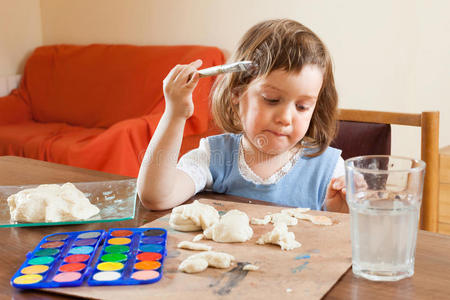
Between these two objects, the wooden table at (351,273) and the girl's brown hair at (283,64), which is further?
the girl's brown hair at (283,64)

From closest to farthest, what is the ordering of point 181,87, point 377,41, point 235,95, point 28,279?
point 28,279, point 181,87, point 235,95, point 377,41

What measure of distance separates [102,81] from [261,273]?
3156 mm

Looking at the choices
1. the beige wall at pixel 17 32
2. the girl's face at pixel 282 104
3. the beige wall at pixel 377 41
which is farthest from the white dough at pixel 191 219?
the beige wall at pixel 17 32

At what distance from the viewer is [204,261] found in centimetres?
69

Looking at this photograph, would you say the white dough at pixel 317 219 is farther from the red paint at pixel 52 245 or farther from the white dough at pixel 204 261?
the red paint at pixel 52 245

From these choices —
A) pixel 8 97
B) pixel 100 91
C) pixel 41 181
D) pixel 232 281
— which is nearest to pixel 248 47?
pixel 41 181

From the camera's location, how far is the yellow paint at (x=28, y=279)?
0.64m

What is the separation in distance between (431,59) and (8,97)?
291cm

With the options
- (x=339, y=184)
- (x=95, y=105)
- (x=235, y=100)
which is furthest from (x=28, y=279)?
(x=95, y=105)

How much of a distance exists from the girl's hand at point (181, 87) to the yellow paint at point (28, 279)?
43 centimetres

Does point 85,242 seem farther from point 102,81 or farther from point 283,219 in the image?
point 102,81

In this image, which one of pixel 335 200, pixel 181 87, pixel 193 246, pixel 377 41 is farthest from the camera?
pixel 377 41

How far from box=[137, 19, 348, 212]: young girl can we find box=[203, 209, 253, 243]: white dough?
20 centimetres

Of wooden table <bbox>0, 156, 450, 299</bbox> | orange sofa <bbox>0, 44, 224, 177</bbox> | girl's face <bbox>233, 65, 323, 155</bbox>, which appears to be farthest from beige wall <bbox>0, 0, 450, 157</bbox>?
wooden table <bbox>0, 156, 450, 299</bbox>
